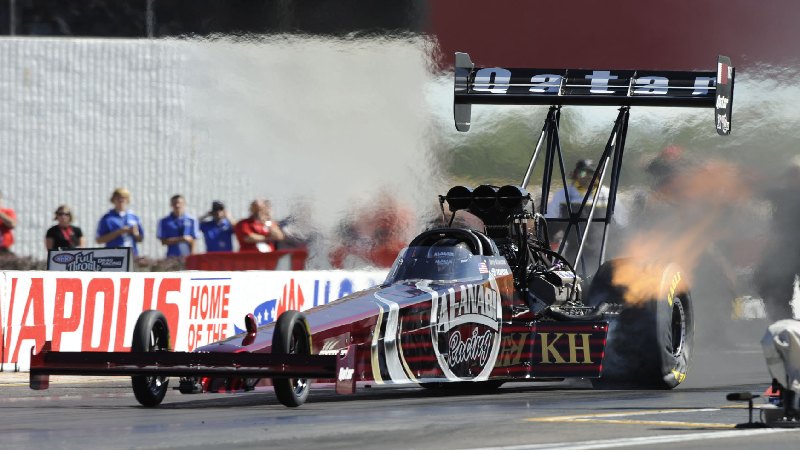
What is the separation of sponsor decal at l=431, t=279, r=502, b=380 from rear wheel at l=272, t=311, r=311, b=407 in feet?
5.12

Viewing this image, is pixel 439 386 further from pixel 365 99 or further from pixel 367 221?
pixel 365 99

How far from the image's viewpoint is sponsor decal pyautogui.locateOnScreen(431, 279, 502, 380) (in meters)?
14.2

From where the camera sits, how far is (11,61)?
3158cm

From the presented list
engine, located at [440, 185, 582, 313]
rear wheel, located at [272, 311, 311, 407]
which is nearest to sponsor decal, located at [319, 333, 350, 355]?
rear wheel, located at [272, 311, 311, 407]

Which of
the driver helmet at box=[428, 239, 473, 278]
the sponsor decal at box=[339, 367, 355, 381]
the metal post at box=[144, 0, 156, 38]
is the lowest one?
the sponsor decal at box=[339, 367, 355, 381]

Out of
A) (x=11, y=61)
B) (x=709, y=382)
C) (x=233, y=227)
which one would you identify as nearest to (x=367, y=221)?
(x=233, y=227)

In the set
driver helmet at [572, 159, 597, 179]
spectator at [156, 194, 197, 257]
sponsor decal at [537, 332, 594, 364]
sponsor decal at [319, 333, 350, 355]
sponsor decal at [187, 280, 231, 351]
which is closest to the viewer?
sponsor decal at [319, 333, 350, 355]

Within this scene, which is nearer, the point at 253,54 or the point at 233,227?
the point at 233,227

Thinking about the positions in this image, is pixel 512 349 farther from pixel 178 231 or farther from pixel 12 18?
pixel 12 18

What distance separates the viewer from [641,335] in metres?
16.0

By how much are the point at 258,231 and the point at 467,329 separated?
11.3 metres

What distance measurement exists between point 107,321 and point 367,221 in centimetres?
951

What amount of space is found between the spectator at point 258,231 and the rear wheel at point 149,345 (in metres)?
11.4

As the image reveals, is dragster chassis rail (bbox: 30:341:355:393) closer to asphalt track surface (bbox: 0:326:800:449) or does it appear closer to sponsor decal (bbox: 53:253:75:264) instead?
asphalt track surface (bbox: 0:326:800:449)
